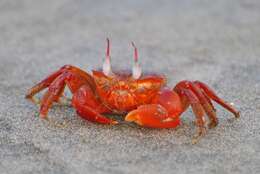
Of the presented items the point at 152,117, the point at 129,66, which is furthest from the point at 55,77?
the point at 129,66

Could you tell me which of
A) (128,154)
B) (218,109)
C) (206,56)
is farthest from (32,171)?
(206,56)

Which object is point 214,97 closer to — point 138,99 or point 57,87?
point 138,99

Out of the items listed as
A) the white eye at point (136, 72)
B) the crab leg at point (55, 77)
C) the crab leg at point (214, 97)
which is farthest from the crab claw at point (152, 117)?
the crab leg at point (55, 77)

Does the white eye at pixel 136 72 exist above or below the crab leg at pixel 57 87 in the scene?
above

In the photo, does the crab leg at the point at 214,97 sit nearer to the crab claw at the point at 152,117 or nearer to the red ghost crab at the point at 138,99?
the red ghost crab at the point at 138,99

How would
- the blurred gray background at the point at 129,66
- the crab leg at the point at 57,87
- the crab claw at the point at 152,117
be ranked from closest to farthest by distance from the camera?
the blurred gray background at the point at 129,66 → the crab claw at the point at 152,117 → the crab leg at the point at 57,87

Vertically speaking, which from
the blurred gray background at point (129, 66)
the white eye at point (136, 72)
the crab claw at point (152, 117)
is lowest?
the blurred gray background at point (129, 66)
